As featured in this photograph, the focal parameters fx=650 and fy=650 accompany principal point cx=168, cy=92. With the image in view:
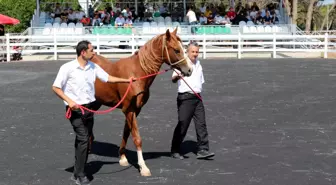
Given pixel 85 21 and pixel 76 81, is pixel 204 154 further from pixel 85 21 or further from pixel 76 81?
pixel 85 21

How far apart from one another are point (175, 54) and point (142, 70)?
53cm

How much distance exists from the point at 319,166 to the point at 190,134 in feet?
9.71

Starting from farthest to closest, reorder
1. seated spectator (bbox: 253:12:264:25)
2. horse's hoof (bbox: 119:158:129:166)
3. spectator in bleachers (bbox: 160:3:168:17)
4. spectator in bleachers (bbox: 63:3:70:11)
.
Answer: spectator in bleachers (bbox: 160:3:168:17), spectator in bleachers (bbox: 63:3:70:11), seated spectator (bbox: 253:12:264:25), horse's hoof (bbox: 119:158:129:166)

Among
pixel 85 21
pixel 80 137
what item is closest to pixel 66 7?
pixel 85 21

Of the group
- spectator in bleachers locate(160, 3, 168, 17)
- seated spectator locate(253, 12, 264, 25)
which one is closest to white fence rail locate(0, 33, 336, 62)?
seated spectator locate(253, 12, 264, 25)

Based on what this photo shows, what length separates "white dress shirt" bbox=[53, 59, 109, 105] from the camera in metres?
7.76

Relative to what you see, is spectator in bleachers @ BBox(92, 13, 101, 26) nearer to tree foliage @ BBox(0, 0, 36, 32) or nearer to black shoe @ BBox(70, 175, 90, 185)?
tree foliage @ BBox(0, 0, 36, 32)

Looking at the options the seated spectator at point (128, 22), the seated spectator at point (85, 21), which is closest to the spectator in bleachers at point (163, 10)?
the seated spectator at point (128, 22)

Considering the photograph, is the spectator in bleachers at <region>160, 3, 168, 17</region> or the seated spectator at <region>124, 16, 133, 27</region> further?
the spectator in bleachers at <region>160, 3, 168, 17</region>

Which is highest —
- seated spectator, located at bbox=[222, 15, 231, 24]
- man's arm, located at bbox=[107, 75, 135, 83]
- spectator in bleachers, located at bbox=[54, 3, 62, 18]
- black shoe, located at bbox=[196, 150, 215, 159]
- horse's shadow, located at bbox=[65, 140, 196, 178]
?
spectator in bleachers, located at bbox=[54, 3, 62, 18]

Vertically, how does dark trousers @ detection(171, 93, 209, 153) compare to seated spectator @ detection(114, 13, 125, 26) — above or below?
→ below

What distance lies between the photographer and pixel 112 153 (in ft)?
32.2

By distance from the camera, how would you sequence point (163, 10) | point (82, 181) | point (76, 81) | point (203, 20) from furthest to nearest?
point (163, 10)
point (203, 20)
point (82, 181)
point (76, 81)

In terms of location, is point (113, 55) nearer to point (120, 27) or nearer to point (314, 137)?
point (120, 27)
